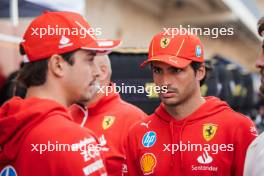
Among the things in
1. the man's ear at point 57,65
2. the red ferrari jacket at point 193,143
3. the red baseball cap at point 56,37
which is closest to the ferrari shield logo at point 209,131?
the red ferrari jacket at point 193,143

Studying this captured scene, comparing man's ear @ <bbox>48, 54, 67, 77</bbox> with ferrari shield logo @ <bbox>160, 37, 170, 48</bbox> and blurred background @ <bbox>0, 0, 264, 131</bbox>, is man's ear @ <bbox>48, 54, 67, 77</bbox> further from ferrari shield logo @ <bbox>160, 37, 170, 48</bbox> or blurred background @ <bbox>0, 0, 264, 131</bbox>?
blurred background @ <bbox>0, 0, 264, 131</bbox>

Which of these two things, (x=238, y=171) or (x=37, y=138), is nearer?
(x=37, y=138)

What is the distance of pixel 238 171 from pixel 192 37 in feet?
1.99

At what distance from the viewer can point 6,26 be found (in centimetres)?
359

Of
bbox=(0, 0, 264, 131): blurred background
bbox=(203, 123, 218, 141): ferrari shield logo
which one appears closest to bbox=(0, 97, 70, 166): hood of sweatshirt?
bbox=(203, 123, 218, 141): ferrari shield logo

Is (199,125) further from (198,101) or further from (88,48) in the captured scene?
(88,48)

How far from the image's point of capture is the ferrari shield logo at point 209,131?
2.12 metres

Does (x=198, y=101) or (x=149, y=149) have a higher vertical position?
(x=198, y=101)

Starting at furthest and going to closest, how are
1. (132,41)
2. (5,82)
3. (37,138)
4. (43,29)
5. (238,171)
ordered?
1. (132,41)
2. (5,82)
3. (238,171)
4. (43,29)
5. (37,138)

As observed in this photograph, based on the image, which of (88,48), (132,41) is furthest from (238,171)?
(132,41)

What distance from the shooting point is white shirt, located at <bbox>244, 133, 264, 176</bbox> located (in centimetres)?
152

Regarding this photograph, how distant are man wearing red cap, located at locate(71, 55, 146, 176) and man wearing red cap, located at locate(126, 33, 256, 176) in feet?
0.58

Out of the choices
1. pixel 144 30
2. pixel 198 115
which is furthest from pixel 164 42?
pixel 144 30

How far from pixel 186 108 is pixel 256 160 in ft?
2.23
